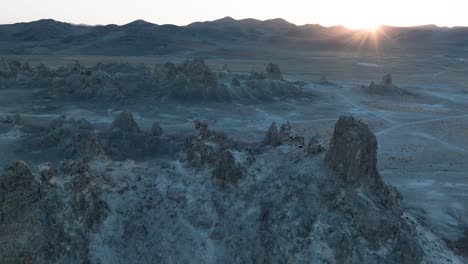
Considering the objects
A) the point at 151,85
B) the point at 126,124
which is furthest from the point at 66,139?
the point at 151,85

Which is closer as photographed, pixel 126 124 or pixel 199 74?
pixel 126 124

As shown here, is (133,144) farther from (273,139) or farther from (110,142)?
(273,139)

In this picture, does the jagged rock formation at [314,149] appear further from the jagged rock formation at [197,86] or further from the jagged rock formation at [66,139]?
the jagged rock formation at [197,86]

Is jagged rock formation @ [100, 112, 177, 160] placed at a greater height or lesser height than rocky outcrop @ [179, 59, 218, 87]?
lesser

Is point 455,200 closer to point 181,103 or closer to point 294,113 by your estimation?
point 294,113

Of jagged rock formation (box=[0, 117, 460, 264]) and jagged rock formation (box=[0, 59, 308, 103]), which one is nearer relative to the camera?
jagged rock formation (box=[0, 117, 460, 264])

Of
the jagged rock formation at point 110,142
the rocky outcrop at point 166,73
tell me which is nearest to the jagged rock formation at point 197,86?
the rocky outcrop at point 166,73

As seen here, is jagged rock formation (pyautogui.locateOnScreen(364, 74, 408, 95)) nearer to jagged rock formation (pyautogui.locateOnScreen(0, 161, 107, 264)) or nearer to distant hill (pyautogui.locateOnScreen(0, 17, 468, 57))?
jagged rock formation (pyautogui.locateOnScreen(0, 161, 107, 264))

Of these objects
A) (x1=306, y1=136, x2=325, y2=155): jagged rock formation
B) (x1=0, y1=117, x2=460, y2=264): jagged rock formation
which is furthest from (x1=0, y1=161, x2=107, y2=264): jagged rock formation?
(x1=306, y1=136, x2=325, y2=155): jagged rock formation
